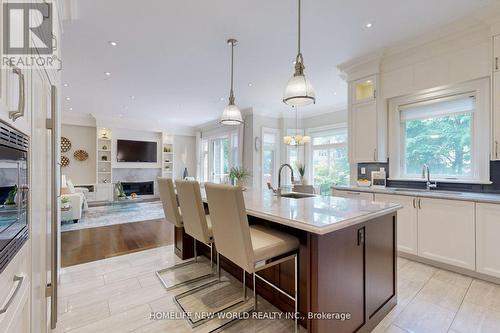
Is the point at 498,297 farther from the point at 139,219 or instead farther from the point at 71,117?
the point at 71,117

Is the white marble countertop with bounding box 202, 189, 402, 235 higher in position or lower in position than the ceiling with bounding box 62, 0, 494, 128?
lower

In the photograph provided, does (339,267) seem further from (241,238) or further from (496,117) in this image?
(496,117)

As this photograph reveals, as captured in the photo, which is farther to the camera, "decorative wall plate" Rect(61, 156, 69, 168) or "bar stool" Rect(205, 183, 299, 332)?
"decorative wall plate" Rect(61, 156, 69, 168)

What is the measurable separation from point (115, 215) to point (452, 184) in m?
6.41

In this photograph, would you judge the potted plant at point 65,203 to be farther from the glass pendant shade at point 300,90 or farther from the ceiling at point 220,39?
the glass pendant shade at point 300,90

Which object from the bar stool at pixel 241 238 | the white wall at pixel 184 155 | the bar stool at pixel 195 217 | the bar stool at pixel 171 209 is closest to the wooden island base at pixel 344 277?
the bar stool at pixel 241 238

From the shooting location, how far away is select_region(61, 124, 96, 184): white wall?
7.16 meters

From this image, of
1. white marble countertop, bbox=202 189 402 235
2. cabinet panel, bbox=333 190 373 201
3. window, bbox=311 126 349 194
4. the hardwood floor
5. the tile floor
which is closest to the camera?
white marble countertop, bbox=202 189 402 235

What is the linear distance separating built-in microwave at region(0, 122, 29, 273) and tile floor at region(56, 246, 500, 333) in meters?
1.26

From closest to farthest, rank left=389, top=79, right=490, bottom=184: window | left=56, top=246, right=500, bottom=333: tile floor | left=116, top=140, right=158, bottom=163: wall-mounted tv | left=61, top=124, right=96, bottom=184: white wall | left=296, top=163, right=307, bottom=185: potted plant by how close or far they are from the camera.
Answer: left=56, top=246, right=500, bottom=333: tile floor < left=389, top=79, right=490, bottom=184: window < left=296, top=163, right=307, bottom=185: potted plant < left=61, top=124, right=96, bottom=184: white wall < left=116, top=140, right=158, bottom=163: wall-mounted tv

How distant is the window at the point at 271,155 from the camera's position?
22.4 ft

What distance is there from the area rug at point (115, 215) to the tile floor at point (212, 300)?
225cm

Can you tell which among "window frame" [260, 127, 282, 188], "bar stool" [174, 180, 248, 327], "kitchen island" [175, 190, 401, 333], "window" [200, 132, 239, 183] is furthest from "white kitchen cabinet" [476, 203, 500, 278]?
"window" [200, 132, 239, 183]

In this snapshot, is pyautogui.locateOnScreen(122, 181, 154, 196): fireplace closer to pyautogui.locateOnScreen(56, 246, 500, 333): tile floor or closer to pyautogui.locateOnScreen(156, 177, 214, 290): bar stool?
pyautogui.locateOnScreen(56, 246, 500, 333): tile floor
